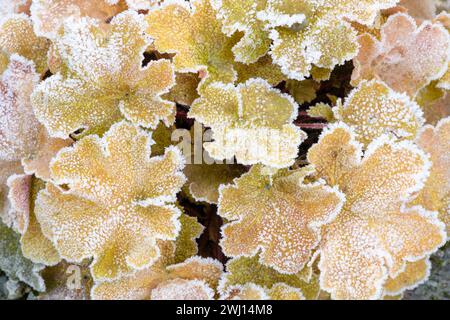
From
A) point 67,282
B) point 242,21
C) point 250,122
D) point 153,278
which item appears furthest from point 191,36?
point 67,282

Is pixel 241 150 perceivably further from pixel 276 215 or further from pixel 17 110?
pixel 17 110

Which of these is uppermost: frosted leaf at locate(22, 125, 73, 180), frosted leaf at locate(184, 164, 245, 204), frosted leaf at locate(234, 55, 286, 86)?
frosted leaf at locate(234, 55, 286, 86)

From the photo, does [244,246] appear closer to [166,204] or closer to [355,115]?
[166,204]

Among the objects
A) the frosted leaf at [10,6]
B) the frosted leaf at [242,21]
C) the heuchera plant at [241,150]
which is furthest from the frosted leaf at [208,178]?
the frosted leaf at [10,6]

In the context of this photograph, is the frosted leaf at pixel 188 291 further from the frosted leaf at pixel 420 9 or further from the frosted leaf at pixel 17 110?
the frosted leaf at pixel 420 9

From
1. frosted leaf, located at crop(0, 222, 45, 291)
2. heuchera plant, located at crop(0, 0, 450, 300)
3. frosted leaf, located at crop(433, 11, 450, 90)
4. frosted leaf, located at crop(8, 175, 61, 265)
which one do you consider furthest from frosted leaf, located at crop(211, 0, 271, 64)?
frosted leaf, located at crop(0, 222, 45, 291)

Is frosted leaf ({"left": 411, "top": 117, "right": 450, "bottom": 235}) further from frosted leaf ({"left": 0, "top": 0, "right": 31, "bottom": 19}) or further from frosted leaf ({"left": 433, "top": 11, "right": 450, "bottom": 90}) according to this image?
frosted leaf ({"left": 0, "top": 0, "right": 31, "bottom": 19})
